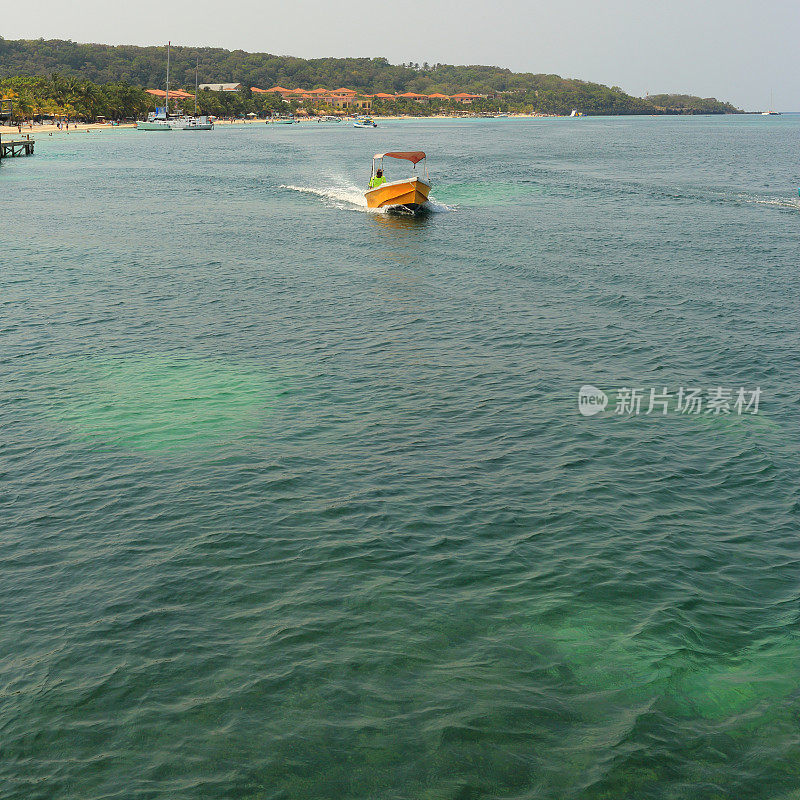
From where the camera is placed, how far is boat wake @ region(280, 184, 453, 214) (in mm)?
62344

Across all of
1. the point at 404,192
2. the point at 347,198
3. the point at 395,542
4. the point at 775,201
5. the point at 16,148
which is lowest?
the point at 395,542

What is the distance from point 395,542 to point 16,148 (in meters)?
125

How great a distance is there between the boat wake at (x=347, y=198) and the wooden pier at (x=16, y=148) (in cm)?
4767

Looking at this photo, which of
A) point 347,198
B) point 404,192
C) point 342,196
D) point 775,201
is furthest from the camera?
point 342,196

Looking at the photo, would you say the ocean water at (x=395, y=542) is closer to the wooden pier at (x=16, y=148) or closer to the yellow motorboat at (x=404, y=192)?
the yellow motorboat at (x=404, y=192)

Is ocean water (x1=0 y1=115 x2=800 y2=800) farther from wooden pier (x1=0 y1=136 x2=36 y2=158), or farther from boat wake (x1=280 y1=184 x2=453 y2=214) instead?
wooden pier (x1=0 y1=136 x2=36 y2=158)

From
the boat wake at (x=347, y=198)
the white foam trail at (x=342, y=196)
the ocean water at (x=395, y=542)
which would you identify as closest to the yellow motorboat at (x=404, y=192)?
the boat wake at (x=347, y=198)

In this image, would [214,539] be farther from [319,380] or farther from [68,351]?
[68,351]

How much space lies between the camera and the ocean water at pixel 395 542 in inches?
430

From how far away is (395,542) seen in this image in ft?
51.7

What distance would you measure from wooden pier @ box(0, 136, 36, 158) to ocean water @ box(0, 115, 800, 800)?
265 feet

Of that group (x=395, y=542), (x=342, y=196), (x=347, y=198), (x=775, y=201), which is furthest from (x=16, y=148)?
(x=395, y=542)

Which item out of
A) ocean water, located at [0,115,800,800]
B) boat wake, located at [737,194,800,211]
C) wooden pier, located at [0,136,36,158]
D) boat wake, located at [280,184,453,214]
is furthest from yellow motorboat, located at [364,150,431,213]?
wooden pier, located at [0,136,36,158]

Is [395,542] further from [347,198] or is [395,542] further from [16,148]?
[16,148]
